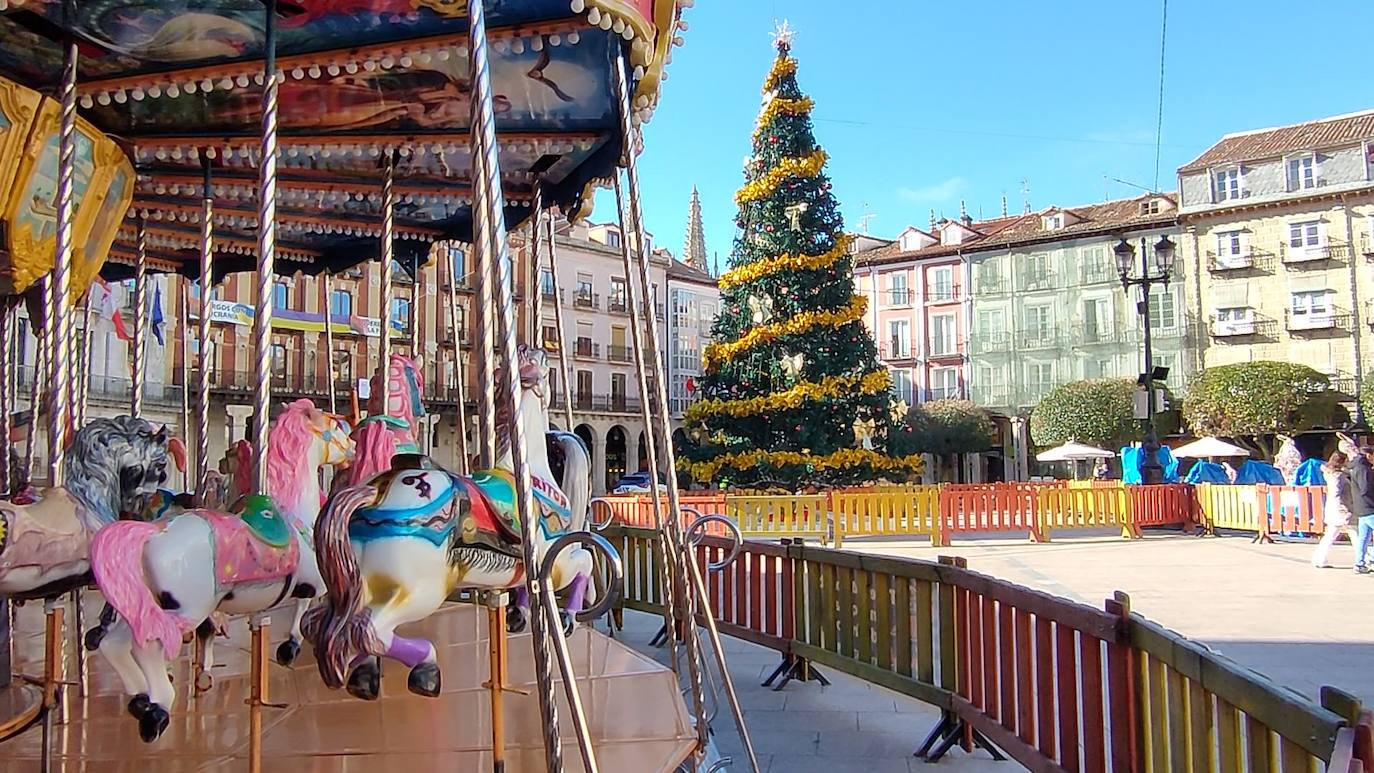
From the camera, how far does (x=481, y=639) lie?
6.43 meters

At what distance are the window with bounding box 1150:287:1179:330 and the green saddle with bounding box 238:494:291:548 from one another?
1746 inches

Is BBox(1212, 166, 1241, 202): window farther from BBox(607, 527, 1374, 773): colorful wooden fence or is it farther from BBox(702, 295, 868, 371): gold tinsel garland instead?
BBox(607, 527, 1374, 773): colorful wooden fence

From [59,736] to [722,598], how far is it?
4.33 metres

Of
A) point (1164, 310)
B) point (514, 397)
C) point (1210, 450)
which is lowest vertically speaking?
point (1210, 450)

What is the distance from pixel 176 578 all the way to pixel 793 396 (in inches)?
657

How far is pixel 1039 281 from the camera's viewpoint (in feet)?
151

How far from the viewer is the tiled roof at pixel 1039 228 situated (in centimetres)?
4347

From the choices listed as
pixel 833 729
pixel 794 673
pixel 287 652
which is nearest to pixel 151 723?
pixel 287 652

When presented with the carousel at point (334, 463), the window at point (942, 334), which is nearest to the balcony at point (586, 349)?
the window at point (942, 334)

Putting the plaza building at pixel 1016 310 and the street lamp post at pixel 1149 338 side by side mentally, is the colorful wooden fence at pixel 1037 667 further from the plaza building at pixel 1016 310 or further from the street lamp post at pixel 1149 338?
the plaza building at pixel 1016 310

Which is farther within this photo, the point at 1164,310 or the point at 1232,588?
the point at 1164,310

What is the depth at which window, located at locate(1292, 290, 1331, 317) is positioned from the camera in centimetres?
3872

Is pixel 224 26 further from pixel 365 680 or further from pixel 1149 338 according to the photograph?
pixel 1149 338

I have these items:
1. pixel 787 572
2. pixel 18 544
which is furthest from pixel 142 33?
pixel 787 572
